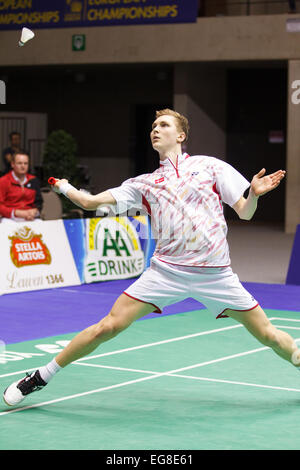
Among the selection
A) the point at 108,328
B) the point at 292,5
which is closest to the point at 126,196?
the point at 108,328

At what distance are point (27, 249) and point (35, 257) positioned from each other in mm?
167

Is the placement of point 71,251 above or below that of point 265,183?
below

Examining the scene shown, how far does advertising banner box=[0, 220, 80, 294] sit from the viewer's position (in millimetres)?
12102

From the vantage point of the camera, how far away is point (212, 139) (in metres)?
25.5

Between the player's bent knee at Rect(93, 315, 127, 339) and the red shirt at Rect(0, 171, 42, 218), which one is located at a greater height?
the red shirt at Rect(0, 171, 42, 218)

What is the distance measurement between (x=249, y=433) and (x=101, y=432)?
0.93 meters

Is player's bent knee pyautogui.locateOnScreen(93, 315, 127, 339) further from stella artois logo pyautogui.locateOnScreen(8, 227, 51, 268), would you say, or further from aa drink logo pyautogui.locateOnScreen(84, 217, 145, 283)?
aa drink logo pyautogui.locateOnScreen(84, 217, 145, 283)

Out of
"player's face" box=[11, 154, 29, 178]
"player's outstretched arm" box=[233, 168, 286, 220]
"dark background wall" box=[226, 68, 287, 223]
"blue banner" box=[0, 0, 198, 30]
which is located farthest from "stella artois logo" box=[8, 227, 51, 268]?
"dark background wall" box=[226, 68, 287, 223]

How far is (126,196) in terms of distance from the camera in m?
6.30

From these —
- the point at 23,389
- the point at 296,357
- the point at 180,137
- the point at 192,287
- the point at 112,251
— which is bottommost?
the point at 23,389

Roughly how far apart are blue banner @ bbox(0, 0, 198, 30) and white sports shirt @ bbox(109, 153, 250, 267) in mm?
16762

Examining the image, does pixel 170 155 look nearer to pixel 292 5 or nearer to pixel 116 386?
pixel 116 386
